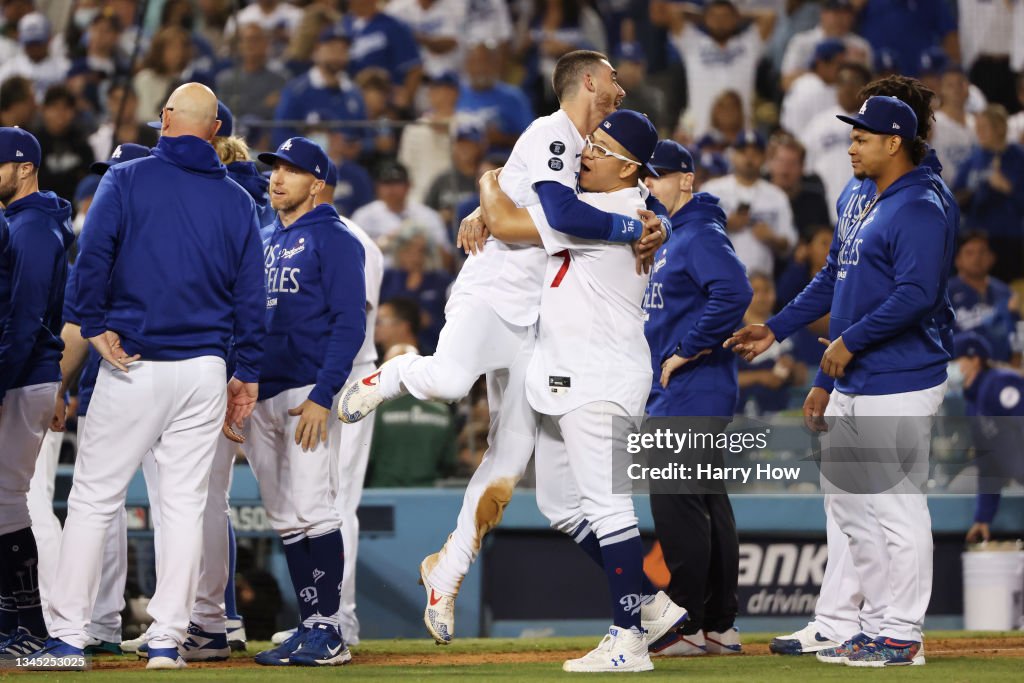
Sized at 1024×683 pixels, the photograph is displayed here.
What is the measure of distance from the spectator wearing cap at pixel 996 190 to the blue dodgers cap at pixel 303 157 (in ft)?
23.1

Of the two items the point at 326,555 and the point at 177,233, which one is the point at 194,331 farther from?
the point at 326,555

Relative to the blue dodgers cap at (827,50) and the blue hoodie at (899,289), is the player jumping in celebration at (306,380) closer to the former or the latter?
the blue hoodie at (899,289)

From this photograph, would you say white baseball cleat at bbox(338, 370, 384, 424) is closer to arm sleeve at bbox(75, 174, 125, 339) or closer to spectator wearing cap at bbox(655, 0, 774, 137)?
arm sleeve at bbox(75, 174, 125, 339)

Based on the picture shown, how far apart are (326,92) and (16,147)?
256 inches

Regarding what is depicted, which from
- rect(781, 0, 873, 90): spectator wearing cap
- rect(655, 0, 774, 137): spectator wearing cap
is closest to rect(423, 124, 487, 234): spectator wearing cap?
rect(655, 0, 774, 137): spectator wearing cap

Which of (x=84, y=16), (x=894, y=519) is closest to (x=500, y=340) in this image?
(x=894, y=519)

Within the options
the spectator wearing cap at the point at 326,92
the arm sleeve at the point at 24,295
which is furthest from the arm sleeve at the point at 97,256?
the spectator wearing cap at the point at 326,92

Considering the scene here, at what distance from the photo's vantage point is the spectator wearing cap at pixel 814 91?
12555mm

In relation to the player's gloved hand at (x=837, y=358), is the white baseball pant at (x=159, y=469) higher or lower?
lower

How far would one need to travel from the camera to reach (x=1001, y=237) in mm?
11484

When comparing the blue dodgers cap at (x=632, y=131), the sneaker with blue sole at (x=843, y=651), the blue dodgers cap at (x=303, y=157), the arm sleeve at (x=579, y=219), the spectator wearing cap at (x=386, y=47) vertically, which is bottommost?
the sneaker with blue sole at (x=843, y=651)

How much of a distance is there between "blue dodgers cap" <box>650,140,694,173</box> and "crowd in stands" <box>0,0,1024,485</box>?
10.6ft

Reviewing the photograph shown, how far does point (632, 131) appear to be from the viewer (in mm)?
5207

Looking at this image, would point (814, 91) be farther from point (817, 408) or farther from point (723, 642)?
point (723, 642)
